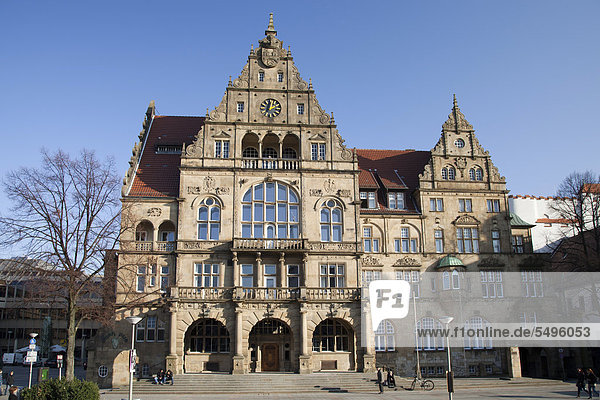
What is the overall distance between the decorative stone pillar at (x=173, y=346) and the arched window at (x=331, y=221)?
41.6ft

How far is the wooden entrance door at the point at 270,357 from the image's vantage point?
4109 centimetres

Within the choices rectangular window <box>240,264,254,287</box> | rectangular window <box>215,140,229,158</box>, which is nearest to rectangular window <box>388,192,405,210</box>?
rectangular window <box>240,264,254,287</box>

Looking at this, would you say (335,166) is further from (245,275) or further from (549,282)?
(549,282)

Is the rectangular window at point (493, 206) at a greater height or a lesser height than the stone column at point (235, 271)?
greater

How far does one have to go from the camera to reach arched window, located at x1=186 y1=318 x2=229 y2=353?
1599 inches

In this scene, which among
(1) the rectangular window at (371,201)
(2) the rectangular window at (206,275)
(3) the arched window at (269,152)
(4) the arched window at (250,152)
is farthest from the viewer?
(1) the rectangular window at (371,201)

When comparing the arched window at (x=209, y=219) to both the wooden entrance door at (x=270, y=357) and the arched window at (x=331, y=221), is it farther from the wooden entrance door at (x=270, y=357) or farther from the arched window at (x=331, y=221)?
the wooden entrance door at (x=270, y=357)

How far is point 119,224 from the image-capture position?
35.0 metres

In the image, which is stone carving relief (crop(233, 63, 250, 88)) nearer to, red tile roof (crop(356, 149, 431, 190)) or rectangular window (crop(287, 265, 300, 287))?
red tile roof (crop(356, 149, 431, 190))

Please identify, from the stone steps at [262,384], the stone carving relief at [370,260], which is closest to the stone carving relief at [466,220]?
the stone carving relief at [370,260]

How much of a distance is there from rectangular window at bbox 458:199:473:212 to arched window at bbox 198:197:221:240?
21261 millimetres

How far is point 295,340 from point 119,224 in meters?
15.0

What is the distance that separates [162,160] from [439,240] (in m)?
25.1

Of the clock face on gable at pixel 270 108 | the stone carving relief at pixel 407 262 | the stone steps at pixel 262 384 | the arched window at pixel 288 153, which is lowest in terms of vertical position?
the stone steps at pixel 262 384
